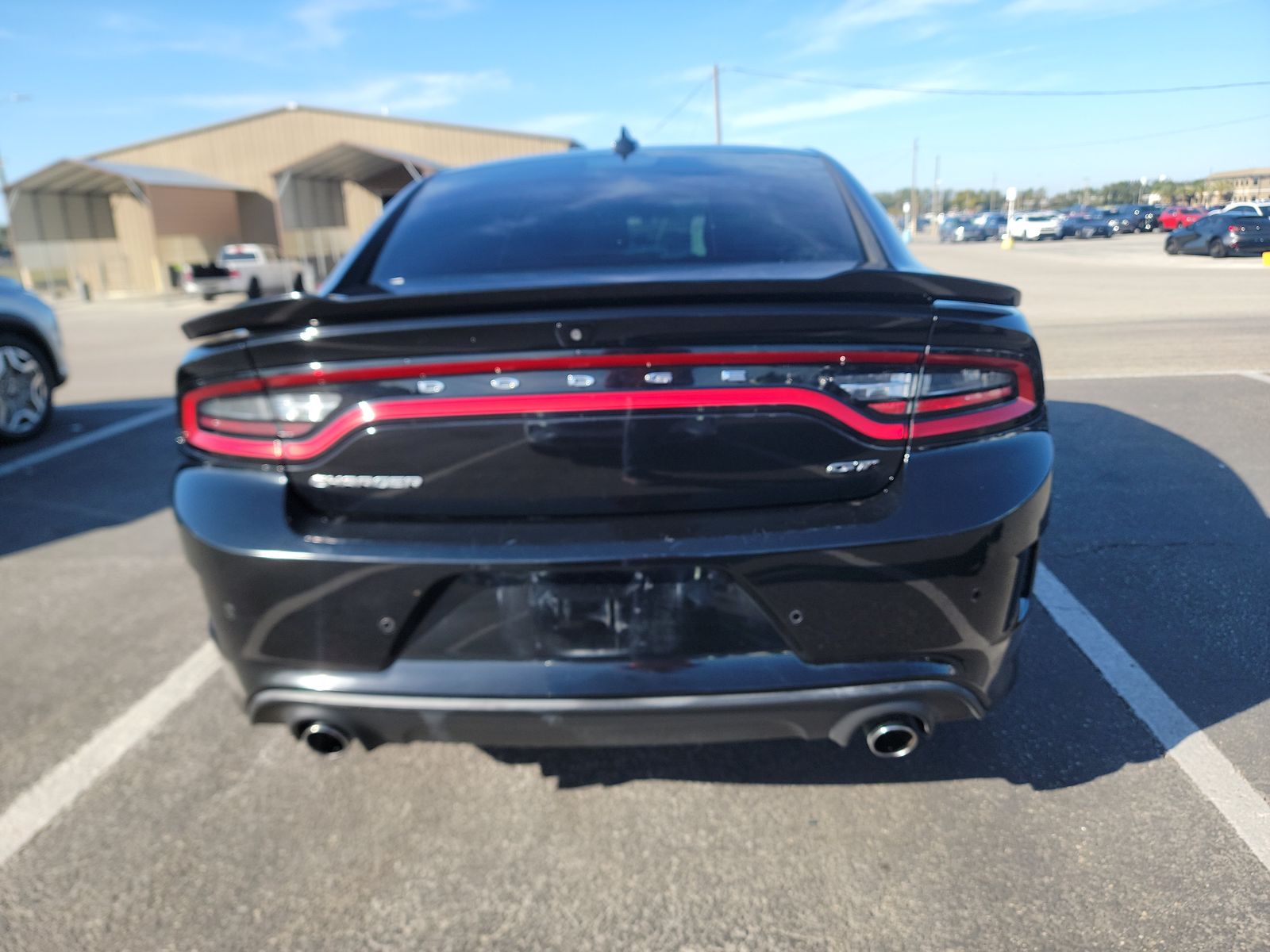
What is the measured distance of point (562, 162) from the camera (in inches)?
128

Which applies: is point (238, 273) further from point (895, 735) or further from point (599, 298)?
point (895, 735)

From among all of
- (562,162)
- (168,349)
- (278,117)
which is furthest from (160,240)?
(562,162)

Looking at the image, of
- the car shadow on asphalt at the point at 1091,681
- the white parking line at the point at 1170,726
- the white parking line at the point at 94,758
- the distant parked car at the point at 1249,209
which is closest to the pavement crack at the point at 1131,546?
the car shadow on asphalt at the point at 1091,681

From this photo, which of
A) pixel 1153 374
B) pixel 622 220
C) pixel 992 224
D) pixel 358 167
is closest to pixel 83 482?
pixel 622 220

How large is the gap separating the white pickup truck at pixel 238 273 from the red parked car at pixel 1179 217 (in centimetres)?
2290

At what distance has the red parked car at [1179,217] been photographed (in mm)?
4938

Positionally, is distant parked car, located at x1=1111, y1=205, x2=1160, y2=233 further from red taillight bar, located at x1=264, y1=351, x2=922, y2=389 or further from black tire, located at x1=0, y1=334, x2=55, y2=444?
black tire, located at x1=0, y1=334, x2=55, y2=444

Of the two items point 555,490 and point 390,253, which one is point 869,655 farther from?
point 390,253

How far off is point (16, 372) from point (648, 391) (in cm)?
684

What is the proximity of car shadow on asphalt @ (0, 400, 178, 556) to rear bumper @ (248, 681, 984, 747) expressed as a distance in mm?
2559

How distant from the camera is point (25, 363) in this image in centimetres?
687

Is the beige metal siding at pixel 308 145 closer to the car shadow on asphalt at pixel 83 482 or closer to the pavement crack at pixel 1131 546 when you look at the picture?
the car shadow on asphalt at pixel 83 482

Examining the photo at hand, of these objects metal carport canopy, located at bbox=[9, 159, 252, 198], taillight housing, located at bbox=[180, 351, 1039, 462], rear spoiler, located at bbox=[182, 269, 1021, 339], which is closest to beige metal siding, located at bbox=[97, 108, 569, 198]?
metal carport canopy, located at bbox=[9, 159, 252, 198]

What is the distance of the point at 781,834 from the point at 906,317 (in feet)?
4.25
